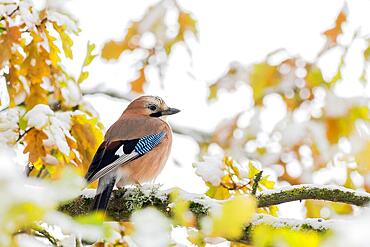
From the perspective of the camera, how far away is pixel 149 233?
4.24 ft

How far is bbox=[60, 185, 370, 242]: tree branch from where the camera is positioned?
2883mm

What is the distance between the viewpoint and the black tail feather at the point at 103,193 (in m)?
3.44

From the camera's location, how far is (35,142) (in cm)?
371

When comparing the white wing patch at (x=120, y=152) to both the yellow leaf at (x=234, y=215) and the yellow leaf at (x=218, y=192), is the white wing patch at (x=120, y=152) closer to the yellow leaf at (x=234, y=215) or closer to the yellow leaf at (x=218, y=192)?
the yellow leaf at (x=218, y=192)

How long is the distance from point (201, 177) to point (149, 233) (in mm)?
2808

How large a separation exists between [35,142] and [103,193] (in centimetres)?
41

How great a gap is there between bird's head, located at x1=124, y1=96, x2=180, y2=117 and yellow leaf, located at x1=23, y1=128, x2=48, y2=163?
1.56 metres

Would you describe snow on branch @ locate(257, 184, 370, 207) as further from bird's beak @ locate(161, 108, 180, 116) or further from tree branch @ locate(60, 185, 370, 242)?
bird's beak @ locate(161, 108, 180, 116)

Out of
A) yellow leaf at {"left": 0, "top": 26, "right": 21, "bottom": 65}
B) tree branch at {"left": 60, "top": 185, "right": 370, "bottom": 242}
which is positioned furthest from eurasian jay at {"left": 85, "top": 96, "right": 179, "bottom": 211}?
yellow leaf at {"left": 0, "top": 26, "right": 21, "bottom": 65}

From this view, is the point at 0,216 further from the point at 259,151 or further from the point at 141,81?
the point at 141,81

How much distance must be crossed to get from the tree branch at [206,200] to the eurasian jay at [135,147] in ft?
1.00

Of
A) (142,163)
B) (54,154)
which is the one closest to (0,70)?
(54,154)

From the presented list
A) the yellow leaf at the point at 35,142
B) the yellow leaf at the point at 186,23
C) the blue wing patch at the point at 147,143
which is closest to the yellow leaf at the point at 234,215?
the yellow leaf at the point at 35,142

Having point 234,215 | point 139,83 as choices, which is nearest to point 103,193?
point 234,215
